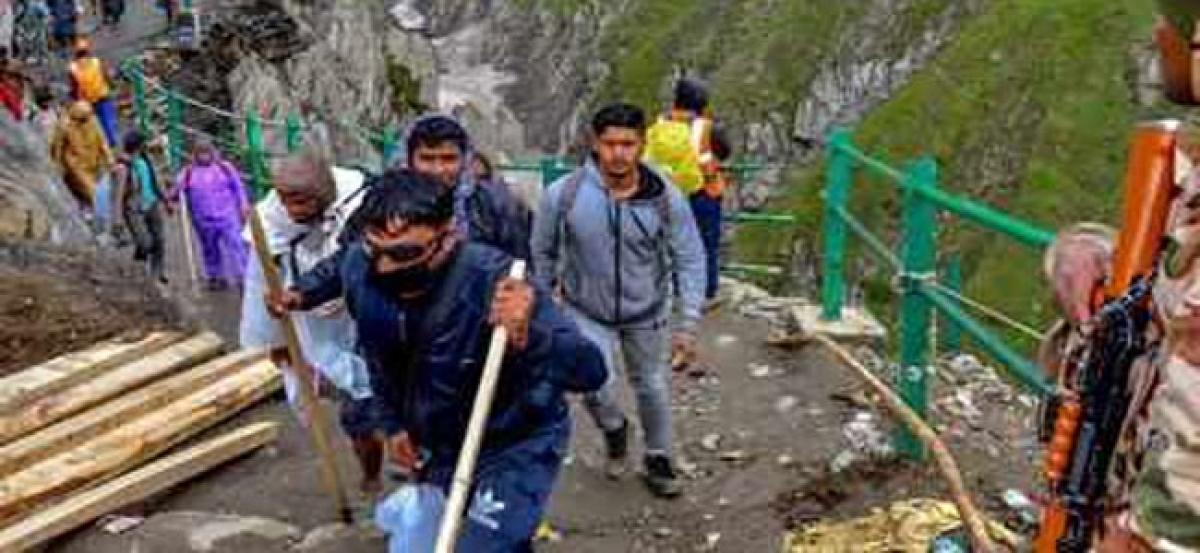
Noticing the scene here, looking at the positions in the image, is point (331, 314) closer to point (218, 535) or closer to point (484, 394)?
point (218, 535)

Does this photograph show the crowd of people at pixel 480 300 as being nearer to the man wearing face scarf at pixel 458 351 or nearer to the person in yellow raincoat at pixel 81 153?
the man wearing face scarf at pixel 458 351

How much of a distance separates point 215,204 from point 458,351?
7025 mm

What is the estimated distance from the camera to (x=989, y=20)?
72688mm

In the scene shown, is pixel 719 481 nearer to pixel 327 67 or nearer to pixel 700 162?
pixel 700 162

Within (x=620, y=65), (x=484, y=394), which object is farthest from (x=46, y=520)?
(x=620, y=65)

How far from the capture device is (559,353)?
158 inches

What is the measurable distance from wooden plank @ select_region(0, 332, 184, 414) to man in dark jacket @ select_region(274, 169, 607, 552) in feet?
10.9

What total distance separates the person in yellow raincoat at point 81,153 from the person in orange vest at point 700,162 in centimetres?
568

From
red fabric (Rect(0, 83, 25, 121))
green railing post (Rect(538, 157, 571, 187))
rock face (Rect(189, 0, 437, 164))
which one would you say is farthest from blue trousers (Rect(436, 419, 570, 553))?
red fabric (Rect(0, 83, 25, 121))

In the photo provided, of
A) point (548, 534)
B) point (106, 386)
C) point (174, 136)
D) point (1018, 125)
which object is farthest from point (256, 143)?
point (1018, 125)

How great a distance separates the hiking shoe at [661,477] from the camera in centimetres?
625

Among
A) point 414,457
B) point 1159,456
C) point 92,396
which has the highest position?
point 1159,456

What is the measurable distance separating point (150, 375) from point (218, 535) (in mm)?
1838

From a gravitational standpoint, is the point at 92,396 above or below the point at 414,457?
below
